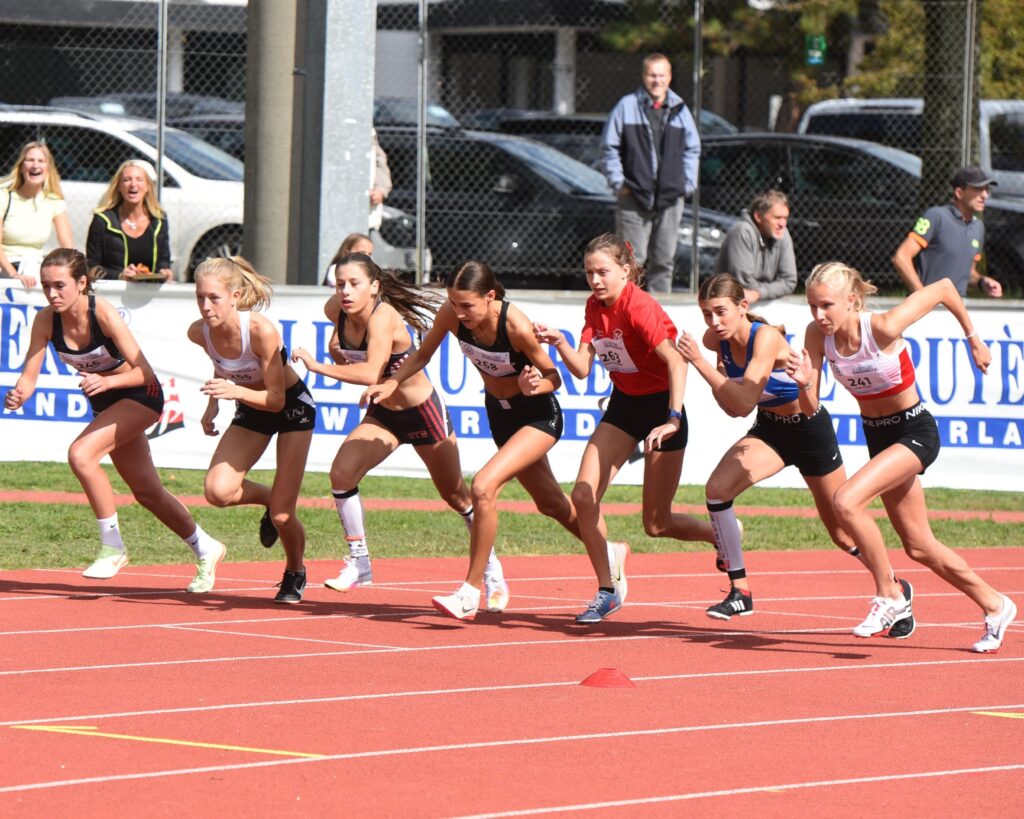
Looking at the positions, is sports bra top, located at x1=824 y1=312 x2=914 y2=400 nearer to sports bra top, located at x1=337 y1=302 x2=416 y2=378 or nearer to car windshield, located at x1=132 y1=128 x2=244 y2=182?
sports bra top, located at x1=337 y1=302 x2=416 y2=378

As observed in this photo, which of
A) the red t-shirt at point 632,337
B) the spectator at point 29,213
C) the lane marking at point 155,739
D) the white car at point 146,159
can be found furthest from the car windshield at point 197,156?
the lane marking at point 155,739

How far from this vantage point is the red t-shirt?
30.5 feet

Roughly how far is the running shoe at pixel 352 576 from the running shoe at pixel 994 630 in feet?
10.5

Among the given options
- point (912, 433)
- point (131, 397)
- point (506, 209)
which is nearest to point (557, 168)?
point (506, 209)

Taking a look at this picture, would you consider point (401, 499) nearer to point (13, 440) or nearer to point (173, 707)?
point (13, 440)

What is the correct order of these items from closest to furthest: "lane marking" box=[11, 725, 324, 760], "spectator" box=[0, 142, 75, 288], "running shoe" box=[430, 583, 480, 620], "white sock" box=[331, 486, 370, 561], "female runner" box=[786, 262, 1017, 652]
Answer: "lane marking" box=[11, 725, 324, 760]
"female runner" box=[786, 262, 1017, 652]
"running shoe" box=[430, 583, 480, 620]
"white sock" box=[331, 486, 370, 561]
"spectator" box=[0, 142, 75, 288]

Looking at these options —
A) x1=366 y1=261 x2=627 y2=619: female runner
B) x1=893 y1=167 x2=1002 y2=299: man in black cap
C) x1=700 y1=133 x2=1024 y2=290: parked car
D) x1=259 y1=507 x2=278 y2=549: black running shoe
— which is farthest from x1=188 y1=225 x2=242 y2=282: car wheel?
x1=366 y1=261 x2=627 y2=619: female runner

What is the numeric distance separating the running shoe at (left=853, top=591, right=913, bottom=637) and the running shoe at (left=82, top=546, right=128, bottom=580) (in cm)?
385

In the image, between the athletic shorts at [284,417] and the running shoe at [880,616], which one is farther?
the athletic shorts at [284,417]

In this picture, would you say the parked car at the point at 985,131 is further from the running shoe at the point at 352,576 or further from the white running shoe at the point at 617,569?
the running shoe at the point at 352,576

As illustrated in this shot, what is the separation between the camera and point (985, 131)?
67.9 feet

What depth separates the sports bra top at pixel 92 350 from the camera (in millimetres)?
9930

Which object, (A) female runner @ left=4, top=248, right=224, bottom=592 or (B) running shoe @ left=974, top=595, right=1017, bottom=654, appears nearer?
(B) running shoe @ left=974, top=595, right=1017, bottom=654

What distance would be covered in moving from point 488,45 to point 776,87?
9.80m
